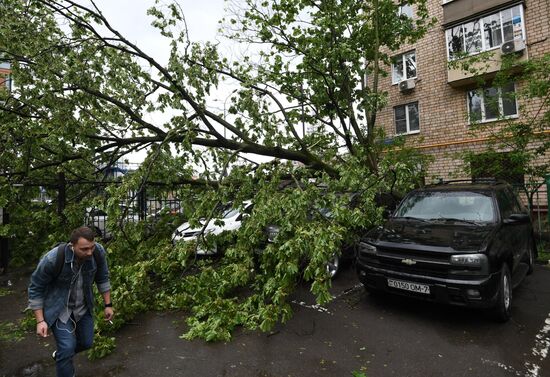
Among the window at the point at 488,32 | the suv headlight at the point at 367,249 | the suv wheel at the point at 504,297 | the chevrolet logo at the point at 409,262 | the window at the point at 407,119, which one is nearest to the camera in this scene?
the suv wheel at the point at 504,297

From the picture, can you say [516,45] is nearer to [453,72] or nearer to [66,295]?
[453,72]

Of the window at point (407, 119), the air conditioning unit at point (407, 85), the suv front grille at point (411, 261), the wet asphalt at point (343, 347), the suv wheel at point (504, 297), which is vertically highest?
the air conditioning unit at point (407, 85)

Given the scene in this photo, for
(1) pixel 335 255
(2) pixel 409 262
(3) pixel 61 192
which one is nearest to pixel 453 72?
(1) pixel 335 255

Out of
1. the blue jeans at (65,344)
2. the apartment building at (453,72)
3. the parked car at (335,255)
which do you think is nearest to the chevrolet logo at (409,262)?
the parked car at (335,255)

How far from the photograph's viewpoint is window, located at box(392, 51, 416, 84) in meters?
17.6

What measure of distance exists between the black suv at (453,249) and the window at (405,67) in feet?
44.0

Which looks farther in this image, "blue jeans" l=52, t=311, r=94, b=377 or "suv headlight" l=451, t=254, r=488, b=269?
"suv headlight" l=451, t=254, r=488, b=269

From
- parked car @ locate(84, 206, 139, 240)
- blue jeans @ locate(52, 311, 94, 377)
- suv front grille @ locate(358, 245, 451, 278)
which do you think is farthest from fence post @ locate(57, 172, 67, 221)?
suv front grille @ locate(358, 245, 451, 278)

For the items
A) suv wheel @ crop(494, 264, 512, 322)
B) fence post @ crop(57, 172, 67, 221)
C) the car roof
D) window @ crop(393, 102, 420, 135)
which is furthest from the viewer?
window @ crop(393, 102, 420, 135)

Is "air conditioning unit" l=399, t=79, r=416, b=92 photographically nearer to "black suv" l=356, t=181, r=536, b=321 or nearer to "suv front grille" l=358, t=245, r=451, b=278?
"black suv" l=356, t=181, r=536, b=321

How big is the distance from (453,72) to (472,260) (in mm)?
13820

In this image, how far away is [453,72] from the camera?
50.1 feet

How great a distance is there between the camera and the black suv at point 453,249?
4.07m

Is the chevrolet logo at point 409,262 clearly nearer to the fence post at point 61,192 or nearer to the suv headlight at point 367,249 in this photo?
the suv headlight at point 367,249
